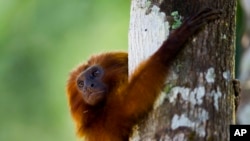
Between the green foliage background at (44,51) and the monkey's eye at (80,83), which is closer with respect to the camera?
the monkey's eye at (80,83)

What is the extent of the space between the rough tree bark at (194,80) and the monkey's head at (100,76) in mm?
647

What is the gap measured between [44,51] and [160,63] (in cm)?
690

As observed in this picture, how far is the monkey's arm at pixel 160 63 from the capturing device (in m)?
4.43

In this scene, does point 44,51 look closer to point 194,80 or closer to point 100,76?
point 100,76

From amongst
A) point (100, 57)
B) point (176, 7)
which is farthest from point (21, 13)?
point (176, 7)

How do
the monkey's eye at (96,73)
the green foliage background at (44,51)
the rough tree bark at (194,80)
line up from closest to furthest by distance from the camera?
the rough tree bark at (194,80) → the monkey's eye at (96,73) → the green foliage background at (44,51)

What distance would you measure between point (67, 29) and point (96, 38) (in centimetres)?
43

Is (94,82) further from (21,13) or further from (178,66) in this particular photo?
(21,13)

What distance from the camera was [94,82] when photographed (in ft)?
17.5

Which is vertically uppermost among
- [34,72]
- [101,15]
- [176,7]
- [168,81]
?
[101,15]

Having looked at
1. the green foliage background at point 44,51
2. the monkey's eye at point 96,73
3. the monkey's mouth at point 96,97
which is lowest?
the monkey's mouth at point 96,97

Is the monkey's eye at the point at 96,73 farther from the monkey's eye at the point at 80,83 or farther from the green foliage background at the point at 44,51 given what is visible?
the green foliage background at the point at 44,51

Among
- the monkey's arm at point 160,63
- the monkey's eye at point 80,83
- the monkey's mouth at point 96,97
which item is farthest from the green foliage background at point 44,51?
the monkey's arm at point 160,63

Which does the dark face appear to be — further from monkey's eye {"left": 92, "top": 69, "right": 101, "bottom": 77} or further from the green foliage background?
the green foliage background
